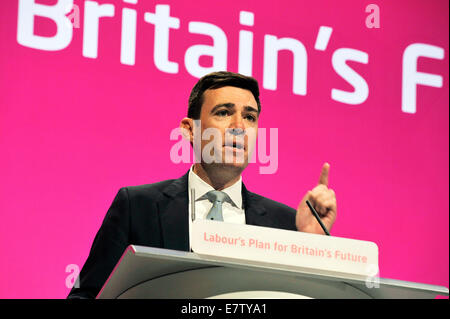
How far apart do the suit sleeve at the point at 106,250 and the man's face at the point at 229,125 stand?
304mm

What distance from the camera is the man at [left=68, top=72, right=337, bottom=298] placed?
2098 millimetres

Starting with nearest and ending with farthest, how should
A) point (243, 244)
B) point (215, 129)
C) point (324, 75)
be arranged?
point (243, 244) → point (215, 129) → point (324, 75)

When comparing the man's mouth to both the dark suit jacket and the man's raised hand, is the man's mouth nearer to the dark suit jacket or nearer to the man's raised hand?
the dark suit jacket

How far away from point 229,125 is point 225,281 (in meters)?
1.10

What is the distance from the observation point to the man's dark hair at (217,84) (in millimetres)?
2363

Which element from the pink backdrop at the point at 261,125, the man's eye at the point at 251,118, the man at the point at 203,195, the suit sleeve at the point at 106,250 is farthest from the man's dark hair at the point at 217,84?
the pink backdrop at the point at 261,125

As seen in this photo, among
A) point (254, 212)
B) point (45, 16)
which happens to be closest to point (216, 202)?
point (254, 212)

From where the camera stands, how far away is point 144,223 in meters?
2.14

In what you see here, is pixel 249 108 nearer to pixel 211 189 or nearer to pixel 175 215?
pixel 211 189

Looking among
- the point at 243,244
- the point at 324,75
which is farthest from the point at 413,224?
the point at 243,244

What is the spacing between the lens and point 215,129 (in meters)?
2.28

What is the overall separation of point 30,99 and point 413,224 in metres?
1.71

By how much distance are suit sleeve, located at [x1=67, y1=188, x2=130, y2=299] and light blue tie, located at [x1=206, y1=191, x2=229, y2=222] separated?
24cm
